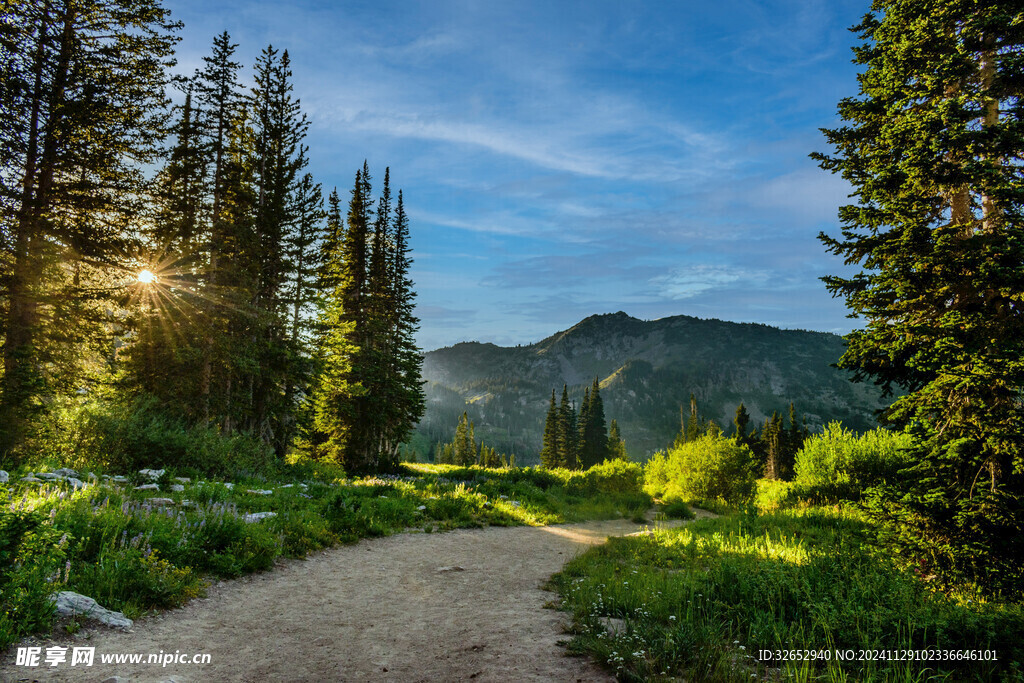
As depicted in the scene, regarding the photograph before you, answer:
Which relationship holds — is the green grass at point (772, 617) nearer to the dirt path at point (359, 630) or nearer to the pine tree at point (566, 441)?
the dirt path at point (359, 630)

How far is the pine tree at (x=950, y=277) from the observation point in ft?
21.9

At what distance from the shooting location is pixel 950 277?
740 cm

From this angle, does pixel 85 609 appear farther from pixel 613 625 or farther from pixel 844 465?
pixel 844 465

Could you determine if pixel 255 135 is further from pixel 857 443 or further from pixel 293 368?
pixel 857 443

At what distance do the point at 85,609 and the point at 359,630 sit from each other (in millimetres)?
2758

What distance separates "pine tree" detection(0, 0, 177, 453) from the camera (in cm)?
1247

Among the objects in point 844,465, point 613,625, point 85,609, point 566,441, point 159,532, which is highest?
point 159,532

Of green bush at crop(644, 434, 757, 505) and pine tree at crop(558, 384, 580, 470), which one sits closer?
green bush at crop(644, 434, 757, 505)

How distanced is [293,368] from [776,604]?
83.8 ft

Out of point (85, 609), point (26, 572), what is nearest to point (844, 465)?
point (85, 609)

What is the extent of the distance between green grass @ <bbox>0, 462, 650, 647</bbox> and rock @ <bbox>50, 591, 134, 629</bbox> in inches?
5.5

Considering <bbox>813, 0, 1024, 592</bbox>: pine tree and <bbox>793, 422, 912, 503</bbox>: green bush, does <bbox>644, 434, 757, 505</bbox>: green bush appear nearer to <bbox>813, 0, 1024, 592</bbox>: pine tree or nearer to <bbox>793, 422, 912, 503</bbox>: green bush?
<bbox>793, 422, 912, 503</bbox>: green bush

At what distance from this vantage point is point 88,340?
1424cm

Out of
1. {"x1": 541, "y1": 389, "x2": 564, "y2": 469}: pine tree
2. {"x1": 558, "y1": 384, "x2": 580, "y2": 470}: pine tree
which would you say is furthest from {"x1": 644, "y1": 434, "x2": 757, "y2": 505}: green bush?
{"x1": 541, "y1": 389, "x2": 564, "y2": 469}: pine tree
